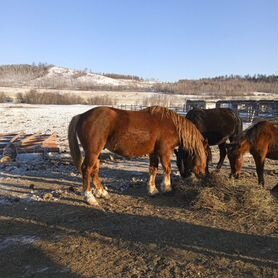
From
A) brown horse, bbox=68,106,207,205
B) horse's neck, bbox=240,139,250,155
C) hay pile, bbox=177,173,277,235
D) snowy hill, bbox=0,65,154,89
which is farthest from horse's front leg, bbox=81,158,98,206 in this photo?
snowy hill, bbox=0,65,154,89

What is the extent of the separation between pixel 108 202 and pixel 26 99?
54816 mm

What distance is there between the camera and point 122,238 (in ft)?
16.5

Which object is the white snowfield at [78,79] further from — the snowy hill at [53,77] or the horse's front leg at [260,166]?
the horse's front leg at [260,166]

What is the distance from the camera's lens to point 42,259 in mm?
4480

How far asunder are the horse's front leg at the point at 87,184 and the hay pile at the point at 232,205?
1.51m

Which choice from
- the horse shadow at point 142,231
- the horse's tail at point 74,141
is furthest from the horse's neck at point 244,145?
the horse's tail at point 74,141

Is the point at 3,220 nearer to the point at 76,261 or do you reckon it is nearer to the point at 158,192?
the point at 76,261

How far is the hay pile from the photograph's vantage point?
5.43 metres

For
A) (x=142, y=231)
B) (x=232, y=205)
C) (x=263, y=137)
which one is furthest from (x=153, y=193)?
(x=263, y=137)

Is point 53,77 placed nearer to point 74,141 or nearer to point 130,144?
point 74,141

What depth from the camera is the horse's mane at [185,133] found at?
7211mm

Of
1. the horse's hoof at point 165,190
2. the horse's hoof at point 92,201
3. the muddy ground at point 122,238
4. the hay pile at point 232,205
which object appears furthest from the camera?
the horse's hoof at point 165,190

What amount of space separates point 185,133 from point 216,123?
2.07 m

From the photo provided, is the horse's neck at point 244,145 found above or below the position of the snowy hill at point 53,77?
below
